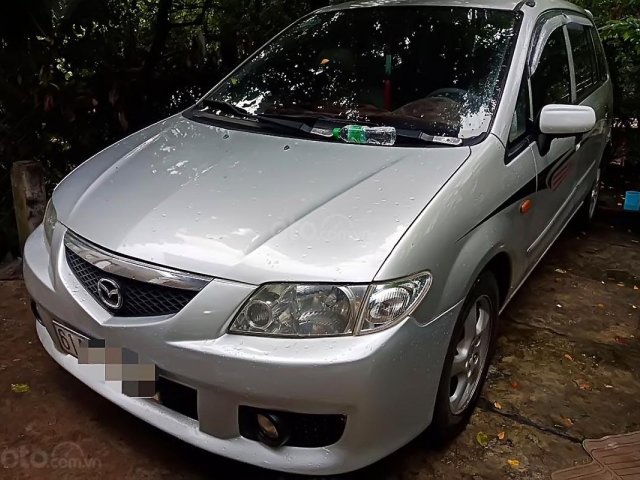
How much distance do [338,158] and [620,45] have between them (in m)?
4.56

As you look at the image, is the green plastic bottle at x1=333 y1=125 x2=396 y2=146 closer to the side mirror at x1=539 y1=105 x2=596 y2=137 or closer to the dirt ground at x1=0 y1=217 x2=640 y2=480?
the side mirror at x1=539 y1=105 x2=596 y2=137

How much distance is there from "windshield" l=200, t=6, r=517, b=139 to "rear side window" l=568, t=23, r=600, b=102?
36.1 inches

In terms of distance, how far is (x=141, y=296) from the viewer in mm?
1992

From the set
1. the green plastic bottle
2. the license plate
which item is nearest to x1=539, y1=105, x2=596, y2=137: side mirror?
the green plastic bottle

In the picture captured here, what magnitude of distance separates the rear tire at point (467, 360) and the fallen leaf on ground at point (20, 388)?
1.73 m

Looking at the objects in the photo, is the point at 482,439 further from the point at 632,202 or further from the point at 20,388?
the point at 632,202

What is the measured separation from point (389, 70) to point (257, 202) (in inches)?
48.9

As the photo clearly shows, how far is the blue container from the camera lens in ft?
16.7

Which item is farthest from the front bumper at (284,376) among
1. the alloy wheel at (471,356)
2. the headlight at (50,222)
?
the headlight at (50,222)

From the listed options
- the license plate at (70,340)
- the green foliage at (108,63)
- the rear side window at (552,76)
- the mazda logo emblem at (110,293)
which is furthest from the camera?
the green foliage at (108,63)

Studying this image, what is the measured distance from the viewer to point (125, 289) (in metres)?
2.02

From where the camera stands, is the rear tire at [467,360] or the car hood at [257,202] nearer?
the car hood at [257,202]

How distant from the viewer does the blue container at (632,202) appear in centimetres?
508

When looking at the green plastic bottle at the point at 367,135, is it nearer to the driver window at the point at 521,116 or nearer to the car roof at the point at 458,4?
the driver window at the point at 521,116
